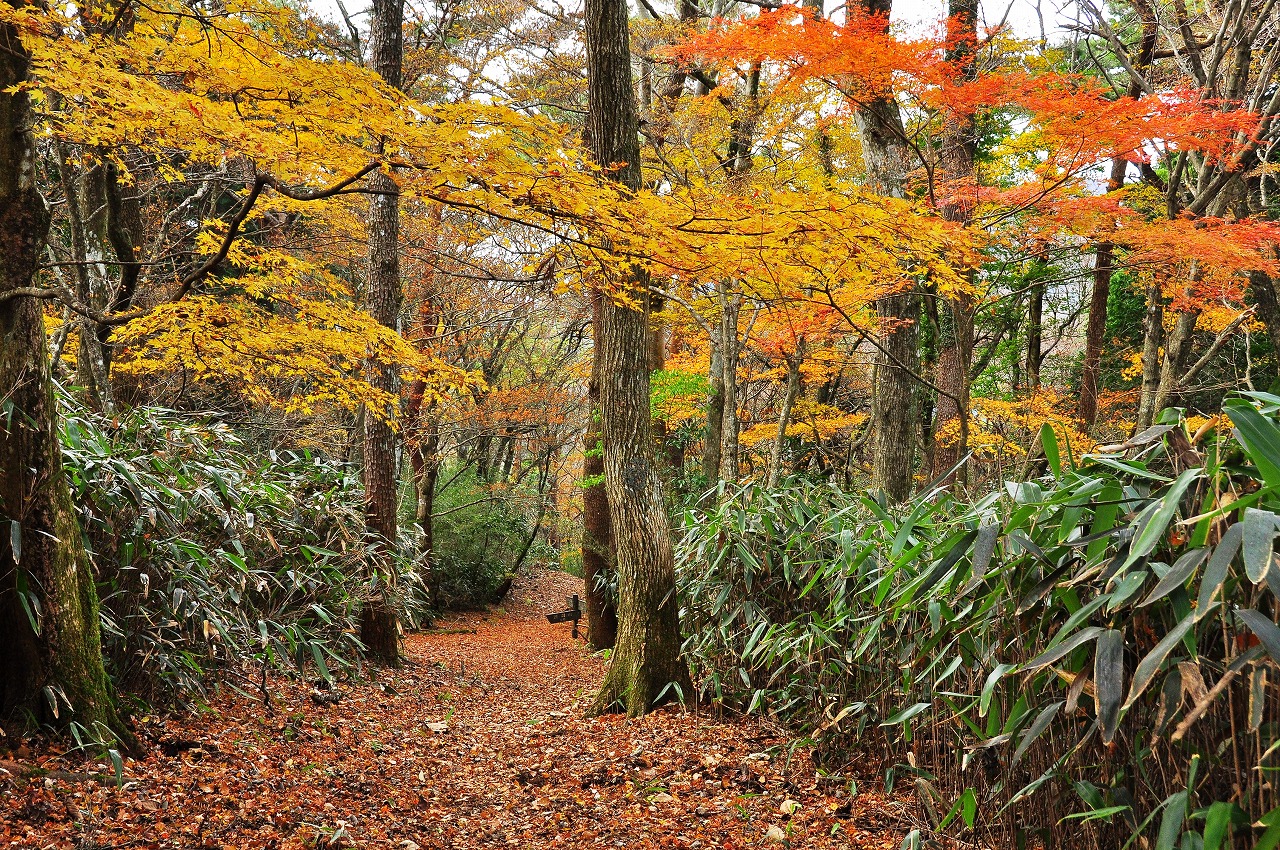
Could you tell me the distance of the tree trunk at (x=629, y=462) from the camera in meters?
4.61

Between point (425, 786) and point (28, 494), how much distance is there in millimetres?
2213

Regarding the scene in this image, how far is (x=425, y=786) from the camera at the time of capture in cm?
387

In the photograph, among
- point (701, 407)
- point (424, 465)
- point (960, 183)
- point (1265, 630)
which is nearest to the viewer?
point (1265, 630)

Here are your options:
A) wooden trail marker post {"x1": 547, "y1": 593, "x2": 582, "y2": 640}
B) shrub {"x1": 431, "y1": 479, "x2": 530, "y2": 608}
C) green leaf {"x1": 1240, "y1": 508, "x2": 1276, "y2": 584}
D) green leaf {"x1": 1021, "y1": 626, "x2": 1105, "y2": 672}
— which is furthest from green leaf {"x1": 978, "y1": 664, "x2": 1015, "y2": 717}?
shrub {"x1": 431, "y1": 479, "x2": 530, "y2": 608}

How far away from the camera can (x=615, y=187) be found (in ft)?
11.1

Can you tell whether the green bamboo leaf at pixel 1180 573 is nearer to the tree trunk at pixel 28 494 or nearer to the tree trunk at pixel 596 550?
the tree trunk at pixel 28 494

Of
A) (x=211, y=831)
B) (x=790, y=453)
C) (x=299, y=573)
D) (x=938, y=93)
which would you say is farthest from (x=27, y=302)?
(x=790, y=453)

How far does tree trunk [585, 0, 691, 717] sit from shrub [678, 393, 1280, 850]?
1.21 metres

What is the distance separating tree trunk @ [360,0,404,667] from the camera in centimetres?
647

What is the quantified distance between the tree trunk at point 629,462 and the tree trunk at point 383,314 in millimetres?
2486

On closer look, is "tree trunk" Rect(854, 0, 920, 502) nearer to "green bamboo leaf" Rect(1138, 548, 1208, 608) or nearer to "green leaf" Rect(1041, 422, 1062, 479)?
"green leaf" Rect(1041, 422, 1062, 479)

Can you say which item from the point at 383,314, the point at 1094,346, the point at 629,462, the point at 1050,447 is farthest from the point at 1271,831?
the point at 1094,346

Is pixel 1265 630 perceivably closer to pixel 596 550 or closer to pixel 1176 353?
pixel 1176 353

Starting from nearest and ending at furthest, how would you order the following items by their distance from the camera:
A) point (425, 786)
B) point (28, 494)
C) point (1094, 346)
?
point (28, 494), point (425, 786), point (1094, 346)
